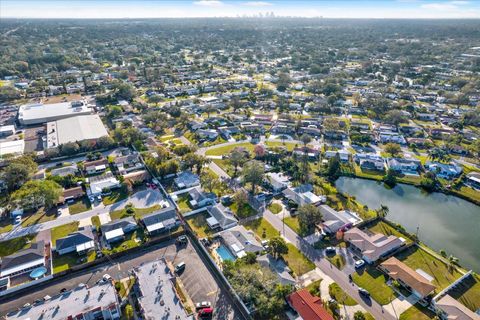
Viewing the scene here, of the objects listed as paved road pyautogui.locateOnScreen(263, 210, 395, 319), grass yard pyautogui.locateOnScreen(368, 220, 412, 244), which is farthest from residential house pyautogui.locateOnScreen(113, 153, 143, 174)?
grass yard pyautogui.locateOnScreen(368, 220, 412, 244)

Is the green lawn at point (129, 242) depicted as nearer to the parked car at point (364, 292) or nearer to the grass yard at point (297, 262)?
the grass yard at point (297, 262)

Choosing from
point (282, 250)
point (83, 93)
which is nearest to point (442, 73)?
point (282, 250)

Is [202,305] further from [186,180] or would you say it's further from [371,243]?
[186,180]

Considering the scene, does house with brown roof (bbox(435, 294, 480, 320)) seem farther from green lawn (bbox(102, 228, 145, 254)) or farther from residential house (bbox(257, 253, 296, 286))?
green lawn (bbox(102, 228, 145, 254))

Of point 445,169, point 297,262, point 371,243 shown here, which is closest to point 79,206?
point 297,262

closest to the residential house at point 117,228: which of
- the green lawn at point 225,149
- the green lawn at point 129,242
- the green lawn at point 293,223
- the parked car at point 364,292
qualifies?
the green lawn at point 129,242

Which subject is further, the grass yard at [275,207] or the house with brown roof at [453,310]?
the grass yard at [275,207]

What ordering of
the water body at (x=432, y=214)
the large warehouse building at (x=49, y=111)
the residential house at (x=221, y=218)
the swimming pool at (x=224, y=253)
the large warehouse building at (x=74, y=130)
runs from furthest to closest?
the large warehouse building at (x=49, y=111), the large warehouse building at (x=74, y=130), the residential house at (x=221, y=218), the water body at (x=432, y=214), the swimming pool at (x=224, y=253)
